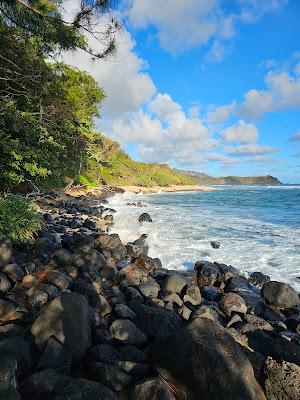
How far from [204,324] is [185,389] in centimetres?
71

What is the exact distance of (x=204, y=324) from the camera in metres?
3.49

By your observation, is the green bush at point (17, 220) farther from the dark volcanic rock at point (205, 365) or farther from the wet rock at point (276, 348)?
the wet rock at point (276, 348)

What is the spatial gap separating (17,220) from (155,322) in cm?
540

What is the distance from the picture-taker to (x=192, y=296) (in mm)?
6676

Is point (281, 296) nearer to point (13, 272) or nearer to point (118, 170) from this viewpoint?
point (13, 272)

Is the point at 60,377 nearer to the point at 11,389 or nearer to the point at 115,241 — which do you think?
the point at 11,389

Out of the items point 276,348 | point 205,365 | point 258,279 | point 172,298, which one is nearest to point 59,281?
point 172,298

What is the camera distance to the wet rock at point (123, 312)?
4.97 meters

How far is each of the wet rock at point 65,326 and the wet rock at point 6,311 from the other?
0.89 metres

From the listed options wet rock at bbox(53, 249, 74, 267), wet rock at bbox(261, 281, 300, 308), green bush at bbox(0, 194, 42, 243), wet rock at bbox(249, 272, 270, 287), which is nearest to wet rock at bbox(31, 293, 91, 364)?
wet rock at bbox(53, 249, 74, 267)

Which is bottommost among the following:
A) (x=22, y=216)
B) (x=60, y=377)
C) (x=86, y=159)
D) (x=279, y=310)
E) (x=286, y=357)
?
(x=279, y=310)

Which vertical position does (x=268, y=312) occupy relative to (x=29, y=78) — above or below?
below

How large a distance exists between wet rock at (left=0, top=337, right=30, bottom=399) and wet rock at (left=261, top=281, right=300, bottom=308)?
586cm

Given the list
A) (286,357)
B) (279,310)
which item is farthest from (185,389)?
(279,310)
